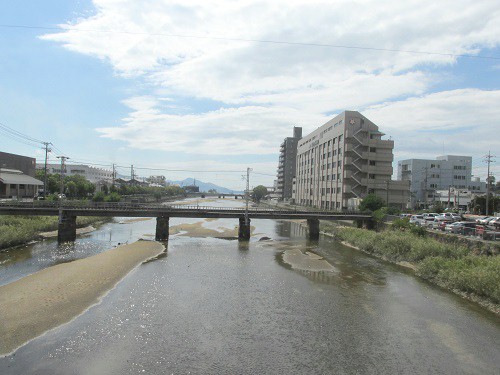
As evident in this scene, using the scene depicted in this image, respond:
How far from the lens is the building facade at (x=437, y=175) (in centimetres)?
12962

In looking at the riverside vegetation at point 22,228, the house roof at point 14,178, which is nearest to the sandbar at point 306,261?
the riverside vegetation at point 22,228

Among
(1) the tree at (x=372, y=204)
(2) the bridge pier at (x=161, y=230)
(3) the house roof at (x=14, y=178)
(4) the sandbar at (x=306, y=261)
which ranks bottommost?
(4) the sandbar at (x=306, y=261)

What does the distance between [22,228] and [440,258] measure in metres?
54.4

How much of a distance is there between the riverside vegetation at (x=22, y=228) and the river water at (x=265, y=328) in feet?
34.1

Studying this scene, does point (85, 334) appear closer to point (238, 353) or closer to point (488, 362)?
point (238, 353)

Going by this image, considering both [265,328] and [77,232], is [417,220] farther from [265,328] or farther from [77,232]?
[77,232]

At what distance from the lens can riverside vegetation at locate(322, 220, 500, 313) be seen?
27641 mm

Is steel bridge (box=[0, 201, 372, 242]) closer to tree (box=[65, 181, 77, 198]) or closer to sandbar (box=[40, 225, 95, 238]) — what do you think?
sandbar (box=[40, 225, 95, 238])

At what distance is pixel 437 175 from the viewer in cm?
13288

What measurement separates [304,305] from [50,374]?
16202mm

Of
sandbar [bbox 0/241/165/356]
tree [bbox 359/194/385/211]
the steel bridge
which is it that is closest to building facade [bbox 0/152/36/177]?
the steel bridge

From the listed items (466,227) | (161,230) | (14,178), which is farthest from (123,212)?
(14,178)

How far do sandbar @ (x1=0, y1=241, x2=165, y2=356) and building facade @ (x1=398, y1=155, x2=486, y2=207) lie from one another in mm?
114586

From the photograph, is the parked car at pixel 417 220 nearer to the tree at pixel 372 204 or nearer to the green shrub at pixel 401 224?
the green shrub at pixel 401 224
